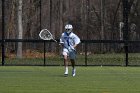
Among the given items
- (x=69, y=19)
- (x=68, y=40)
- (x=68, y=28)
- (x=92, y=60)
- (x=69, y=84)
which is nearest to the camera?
(x=69, y=84)

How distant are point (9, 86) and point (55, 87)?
1.36 meters

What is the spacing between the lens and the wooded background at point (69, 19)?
1133 inches

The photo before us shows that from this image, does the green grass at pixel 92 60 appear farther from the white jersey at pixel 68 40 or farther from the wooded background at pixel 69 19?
the white jersey at pixel 68 40

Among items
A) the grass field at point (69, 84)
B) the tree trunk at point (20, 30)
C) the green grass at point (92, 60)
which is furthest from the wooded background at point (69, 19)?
the grass field at point (69, 84)

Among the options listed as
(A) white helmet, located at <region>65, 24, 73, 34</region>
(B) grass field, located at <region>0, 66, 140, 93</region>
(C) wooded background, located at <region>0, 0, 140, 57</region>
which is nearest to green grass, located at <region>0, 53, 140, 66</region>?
(C) wooded background, located at <region>0, 0, 140, 57</region>

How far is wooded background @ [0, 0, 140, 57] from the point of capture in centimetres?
2877

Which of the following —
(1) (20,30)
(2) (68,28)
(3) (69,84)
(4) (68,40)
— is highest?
(1) (20,30)

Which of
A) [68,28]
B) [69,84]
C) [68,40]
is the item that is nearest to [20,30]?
[68,40]

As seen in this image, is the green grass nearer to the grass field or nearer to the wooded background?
the wooded background

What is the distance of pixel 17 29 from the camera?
96.4 ft

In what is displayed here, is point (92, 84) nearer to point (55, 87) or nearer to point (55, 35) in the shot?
point (55, 87)

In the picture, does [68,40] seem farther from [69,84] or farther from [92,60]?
[92,60]

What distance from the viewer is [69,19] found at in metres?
32.0

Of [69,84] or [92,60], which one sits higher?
[92,60]
